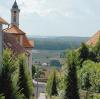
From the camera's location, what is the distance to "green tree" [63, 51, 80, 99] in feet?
98.3

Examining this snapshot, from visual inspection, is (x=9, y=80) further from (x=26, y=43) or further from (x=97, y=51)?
(x=26, y=43)

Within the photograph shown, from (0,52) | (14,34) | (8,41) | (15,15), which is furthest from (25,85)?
(15,15)

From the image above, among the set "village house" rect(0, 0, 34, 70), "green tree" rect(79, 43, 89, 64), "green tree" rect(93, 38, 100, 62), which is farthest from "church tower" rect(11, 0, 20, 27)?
"green tree" rect(79, 43, 89, 64)

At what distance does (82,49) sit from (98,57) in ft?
5.76

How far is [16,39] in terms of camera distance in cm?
7100

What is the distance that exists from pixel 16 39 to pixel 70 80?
136ft

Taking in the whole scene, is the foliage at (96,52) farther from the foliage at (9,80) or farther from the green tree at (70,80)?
the foliage at (9,80)

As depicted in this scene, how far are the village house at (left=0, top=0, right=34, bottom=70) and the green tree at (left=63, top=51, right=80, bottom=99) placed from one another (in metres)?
13.3

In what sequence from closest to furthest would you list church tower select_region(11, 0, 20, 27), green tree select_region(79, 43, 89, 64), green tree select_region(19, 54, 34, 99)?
1. green tree select_region(19, 54, 34, 99)
2. green tree select_region(79, 43, 89, 64)
3. church tower select_region(11, 0, 20, 27)

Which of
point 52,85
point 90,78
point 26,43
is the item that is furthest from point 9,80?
point 26,43

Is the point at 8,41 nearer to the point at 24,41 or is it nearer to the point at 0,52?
the point at 24,41

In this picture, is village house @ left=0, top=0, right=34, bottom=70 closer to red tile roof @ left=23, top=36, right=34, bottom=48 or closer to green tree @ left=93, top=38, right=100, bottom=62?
red tile roof @ left=23, top=36, right=34, bottom=48

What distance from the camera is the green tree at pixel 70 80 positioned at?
98.3 feet

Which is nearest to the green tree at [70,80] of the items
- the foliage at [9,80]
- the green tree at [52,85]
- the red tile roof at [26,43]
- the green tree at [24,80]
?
the green tree at [24,80]
